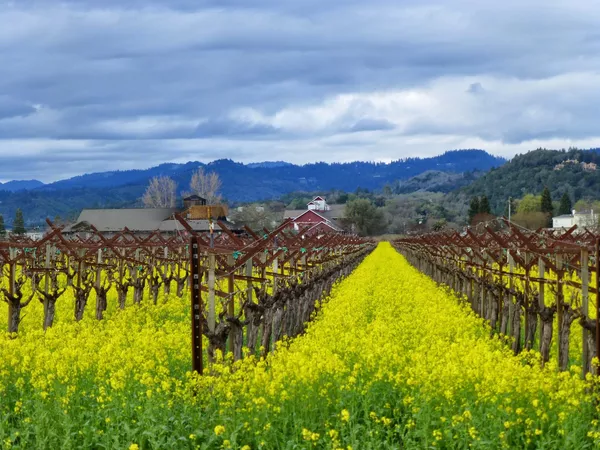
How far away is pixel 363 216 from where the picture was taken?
131 m

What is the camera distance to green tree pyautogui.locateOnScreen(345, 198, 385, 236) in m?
130

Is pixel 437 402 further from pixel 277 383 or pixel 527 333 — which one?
pixel 527 333

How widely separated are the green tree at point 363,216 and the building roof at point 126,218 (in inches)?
1447

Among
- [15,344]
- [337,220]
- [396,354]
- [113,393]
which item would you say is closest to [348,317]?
[396,354]

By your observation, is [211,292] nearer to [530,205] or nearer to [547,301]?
[547,301]

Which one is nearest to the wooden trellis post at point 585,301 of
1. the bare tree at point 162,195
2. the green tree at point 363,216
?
the green tree at point 363,216

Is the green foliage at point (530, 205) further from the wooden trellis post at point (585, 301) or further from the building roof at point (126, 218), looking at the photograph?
the wooden trellis post at point (585, 301)

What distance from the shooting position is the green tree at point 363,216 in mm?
129875

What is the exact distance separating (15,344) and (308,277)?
1168 cm

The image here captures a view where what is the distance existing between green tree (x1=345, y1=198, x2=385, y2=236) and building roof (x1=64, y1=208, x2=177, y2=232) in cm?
3677

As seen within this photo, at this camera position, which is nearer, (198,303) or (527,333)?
(198,303)

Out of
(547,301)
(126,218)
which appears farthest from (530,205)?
(547,301)

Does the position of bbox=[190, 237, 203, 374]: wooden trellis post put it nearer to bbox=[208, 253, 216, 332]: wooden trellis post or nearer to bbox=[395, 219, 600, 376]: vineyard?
bbox=[208, 253, 216, 332]: wooden trellis post

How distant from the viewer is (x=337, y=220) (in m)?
134
